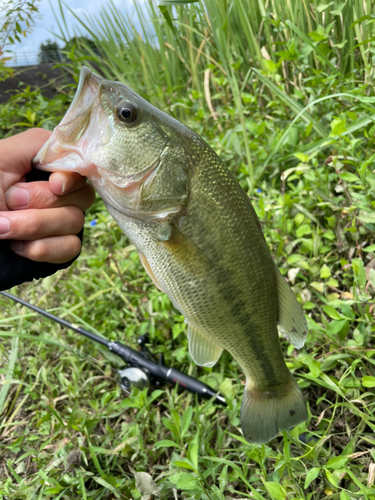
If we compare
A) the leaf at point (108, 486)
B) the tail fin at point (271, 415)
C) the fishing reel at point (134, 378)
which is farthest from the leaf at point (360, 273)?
the leaf at point (108, 486)

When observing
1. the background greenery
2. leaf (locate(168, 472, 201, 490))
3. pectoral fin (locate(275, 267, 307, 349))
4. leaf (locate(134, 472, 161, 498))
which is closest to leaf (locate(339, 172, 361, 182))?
the background greenery

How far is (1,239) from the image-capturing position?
1202 millimetres

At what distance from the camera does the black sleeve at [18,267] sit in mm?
1231

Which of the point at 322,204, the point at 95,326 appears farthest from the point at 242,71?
the point at 95,326

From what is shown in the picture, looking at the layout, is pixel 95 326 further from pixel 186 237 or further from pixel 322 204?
pixel 322 204

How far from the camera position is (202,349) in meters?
1.45

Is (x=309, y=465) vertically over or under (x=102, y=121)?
under

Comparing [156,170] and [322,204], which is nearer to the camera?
[156,170]

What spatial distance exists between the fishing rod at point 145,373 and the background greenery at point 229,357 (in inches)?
2.5

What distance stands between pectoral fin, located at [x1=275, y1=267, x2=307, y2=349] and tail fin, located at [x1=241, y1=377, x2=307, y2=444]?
24 cm

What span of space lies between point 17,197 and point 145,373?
1.16m

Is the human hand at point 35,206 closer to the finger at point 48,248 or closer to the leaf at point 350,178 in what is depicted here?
the finger at point 48,248

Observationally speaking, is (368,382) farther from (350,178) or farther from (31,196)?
(31,196)

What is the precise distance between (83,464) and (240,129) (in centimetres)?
235
